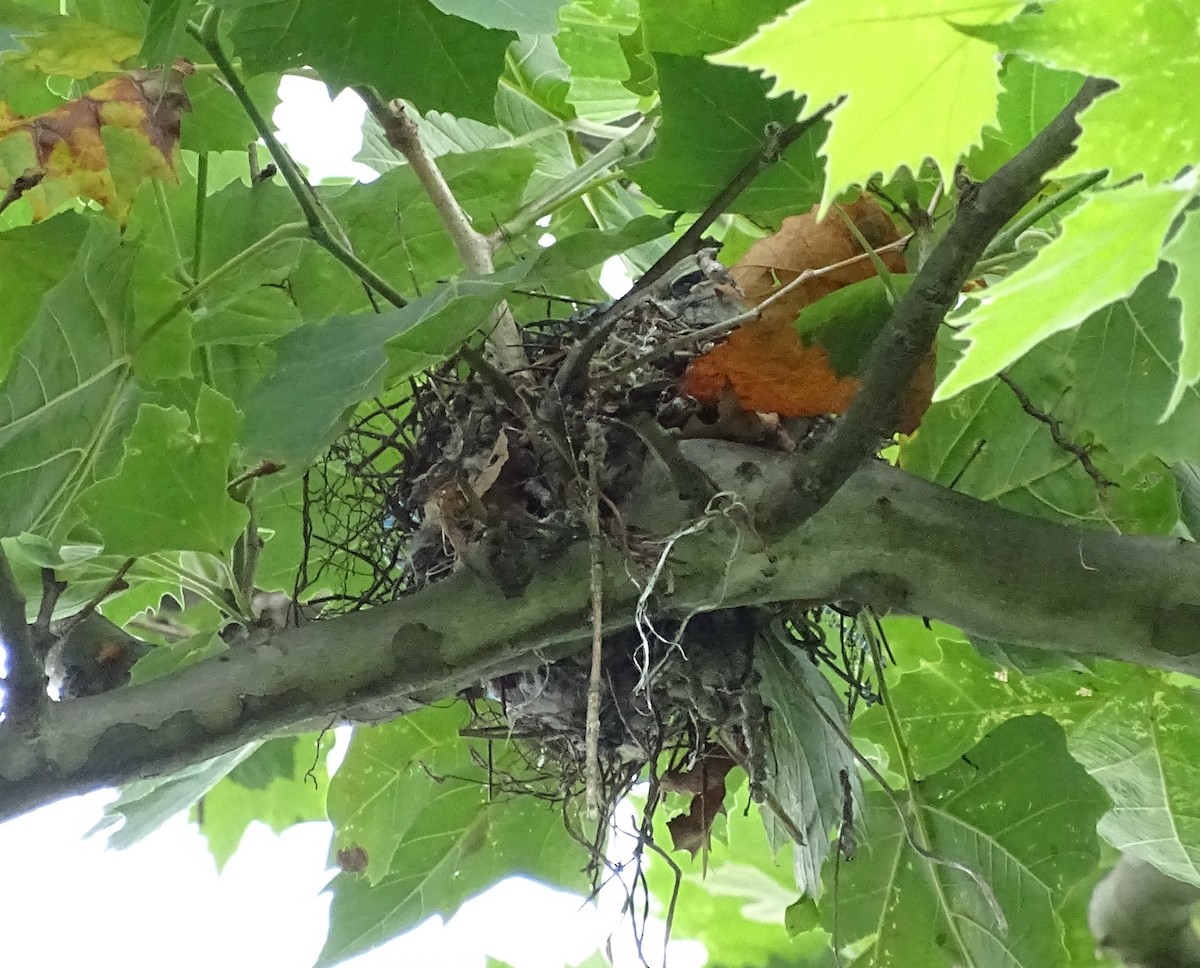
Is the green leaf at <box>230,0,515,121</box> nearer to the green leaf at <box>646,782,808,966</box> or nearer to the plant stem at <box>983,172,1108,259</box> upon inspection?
the plant stem at <box>983,172,1108,259</box>

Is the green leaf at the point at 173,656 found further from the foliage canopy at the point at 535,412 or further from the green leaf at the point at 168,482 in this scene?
the green leaf at the point at 168,482

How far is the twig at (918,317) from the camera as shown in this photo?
365 millimetres

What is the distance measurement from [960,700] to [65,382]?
0.67 meters

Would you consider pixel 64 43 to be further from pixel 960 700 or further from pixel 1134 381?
pixel 960 700

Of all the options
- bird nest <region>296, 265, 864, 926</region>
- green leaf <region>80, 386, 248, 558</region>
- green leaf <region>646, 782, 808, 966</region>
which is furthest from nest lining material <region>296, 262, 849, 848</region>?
green leaf <region>646, 782, 808, 966</region>

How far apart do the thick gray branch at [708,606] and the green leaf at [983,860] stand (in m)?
0.23

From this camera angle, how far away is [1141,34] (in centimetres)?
24

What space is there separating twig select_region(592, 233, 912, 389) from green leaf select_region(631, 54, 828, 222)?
0.13 ft

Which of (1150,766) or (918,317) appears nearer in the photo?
(918,317)

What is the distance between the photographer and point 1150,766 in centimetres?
82

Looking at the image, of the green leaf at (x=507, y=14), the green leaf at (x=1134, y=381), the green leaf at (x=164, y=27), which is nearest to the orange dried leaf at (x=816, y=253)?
the green leaf at (x=1134, y=381)

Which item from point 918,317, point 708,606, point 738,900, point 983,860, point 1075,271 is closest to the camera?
point 1075,271

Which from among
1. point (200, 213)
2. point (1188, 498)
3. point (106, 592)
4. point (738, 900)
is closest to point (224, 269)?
point (200, 213)

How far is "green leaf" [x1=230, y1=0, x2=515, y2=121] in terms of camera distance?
0.53m
